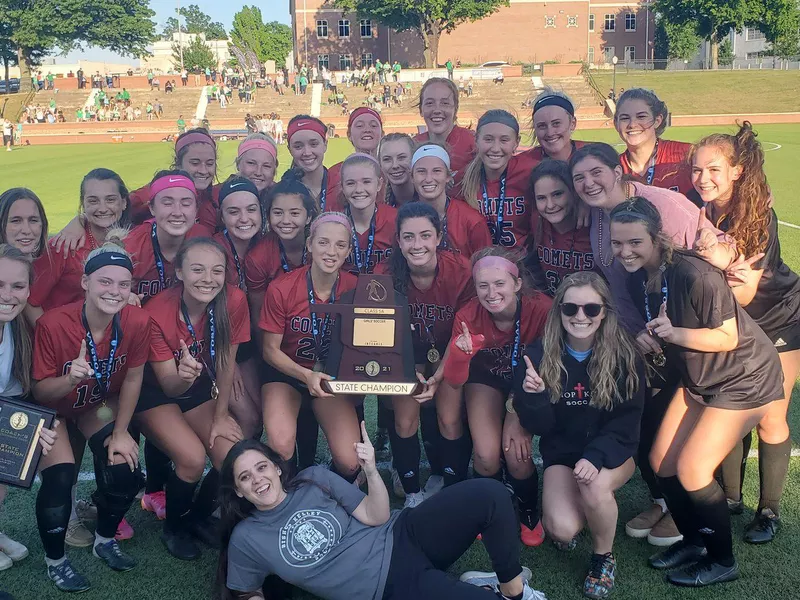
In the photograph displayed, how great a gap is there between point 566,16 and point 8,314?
70135 mm

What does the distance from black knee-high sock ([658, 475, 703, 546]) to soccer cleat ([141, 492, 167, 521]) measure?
2.78 m

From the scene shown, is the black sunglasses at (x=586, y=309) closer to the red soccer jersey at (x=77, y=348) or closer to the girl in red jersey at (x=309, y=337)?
the girl in red jersey at (x=309, y=337)

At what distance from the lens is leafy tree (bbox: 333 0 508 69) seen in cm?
5447

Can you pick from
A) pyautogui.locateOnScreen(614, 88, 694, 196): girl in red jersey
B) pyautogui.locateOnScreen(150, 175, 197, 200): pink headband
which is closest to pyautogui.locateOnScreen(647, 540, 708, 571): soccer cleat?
pyautogui.locateOnScreen(614, 88, 694, 196): girl in red jersey

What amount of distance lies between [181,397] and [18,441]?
870mm

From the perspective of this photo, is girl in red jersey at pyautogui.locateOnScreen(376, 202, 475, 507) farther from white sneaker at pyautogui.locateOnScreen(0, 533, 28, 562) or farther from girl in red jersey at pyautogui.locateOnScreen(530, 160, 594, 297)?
white sneaker at pyautogui.locateOnScreen(0, 533, 28, 562)

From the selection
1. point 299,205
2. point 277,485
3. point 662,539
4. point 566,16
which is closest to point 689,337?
point 662,539

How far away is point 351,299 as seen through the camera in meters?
3.79

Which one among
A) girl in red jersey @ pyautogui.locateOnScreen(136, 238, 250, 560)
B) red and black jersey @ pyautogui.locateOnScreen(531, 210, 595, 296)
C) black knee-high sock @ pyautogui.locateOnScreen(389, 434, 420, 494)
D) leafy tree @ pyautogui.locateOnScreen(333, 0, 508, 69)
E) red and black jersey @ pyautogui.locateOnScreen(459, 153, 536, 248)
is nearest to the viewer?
girl in red jersey @ pyautogui.locateOnScreen(136, 238, 250, 560)

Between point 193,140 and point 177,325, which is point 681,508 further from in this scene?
point 193,140

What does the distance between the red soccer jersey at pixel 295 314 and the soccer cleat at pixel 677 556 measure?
2054 millimetres

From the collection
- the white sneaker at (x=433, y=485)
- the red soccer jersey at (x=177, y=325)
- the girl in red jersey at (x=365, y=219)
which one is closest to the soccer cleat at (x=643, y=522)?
the white sneaker at (x=433, y=485)

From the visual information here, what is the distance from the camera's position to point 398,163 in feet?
16.1

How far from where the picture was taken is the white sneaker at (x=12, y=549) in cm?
372
